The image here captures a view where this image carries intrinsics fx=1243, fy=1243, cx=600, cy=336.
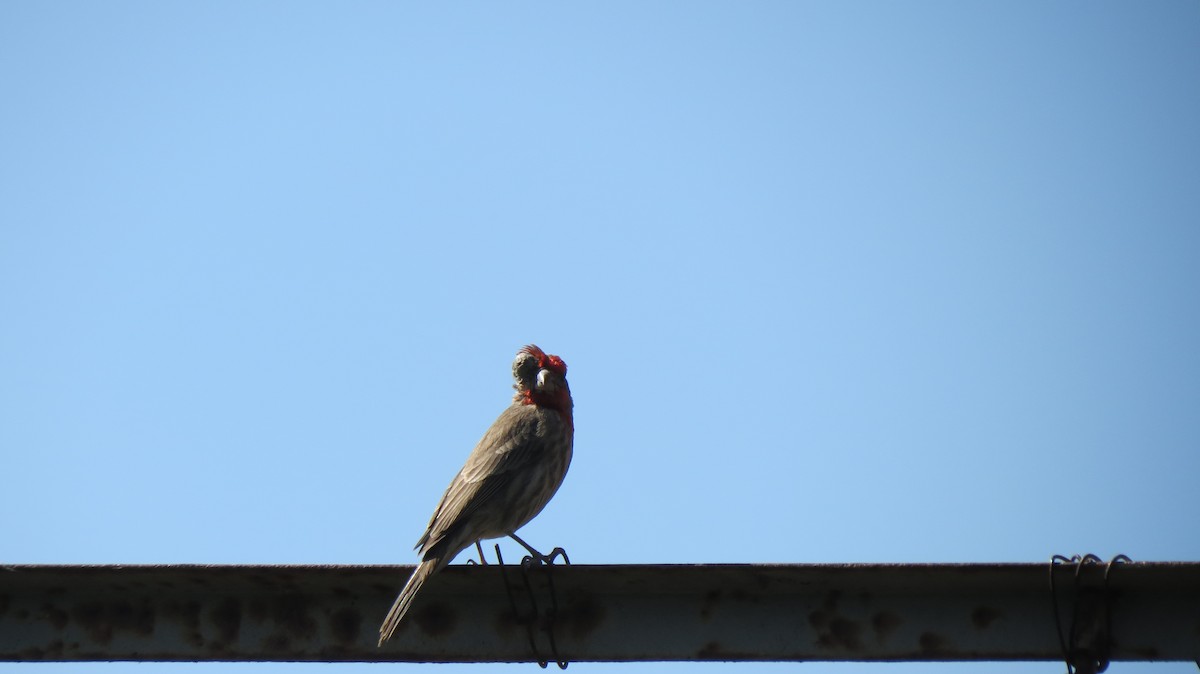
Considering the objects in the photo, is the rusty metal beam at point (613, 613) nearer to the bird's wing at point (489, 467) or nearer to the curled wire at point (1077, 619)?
the curled wire at point (1077, 619)

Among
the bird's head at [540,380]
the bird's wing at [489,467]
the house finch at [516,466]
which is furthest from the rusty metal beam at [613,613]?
the bird's head at [540,380]

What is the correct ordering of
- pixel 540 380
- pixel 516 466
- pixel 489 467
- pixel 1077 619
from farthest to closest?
pixel 540 380 → pixel 516 466 → pixel 489 467 → pixel 1077 619

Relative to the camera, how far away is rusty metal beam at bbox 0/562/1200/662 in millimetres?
5230

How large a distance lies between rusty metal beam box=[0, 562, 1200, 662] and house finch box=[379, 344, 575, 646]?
1.06 metres

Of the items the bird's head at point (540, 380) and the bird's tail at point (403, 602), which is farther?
the bird's head at point (540, 380)

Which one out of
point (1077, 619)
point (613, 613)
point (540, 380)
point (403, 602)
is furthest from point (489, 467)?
point (1077, 619)

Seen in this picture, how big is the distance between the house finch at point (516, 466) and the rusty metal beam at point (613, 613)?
1063 mm

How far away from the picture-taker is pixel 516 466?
336 inches

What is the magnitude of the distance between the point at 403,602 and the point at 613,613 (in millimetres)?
950

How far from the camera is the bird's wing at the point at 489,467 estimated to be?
7781mm

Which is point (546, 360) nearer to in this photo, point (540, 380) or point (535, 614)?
point (540, 380)

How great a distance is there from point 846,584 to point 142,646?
3.24 metres

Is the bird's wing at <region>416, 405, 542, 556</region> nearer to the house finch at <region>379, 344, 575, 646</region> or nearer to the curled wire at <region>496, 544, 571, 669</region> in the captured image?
the house finch at <region>379, 344, 575, 646</region>

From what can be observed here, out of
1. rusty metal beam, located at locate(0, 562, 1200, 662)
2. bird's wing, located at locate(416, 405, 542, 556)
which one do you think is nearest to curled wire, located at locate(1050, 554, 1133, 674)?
rusty metal beam, located at locate(0, 562, 1200, 662)
